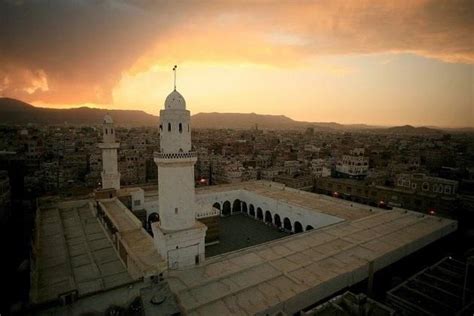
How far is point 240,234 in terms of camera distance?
87.9 ft

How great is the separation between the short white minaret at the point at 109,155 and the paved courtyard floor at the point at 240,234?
1246 cm

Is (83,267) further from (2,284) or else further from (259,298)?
(259,298)

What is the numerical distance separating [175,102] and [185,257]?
346 inches

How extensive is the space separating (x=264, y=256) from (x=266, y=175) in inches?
1472

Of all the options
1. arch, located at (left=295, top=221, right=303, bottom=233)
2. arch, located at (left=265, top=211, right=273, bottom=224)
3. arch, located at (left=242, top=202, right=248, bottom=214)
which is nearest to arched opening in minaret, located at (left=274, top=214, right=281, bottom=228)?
arch, located at (left=265, top=211, right=273, bottom=224)

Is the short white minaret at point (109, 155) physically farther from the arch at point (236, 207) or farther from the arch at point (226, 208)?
the arch at point (236, 207)

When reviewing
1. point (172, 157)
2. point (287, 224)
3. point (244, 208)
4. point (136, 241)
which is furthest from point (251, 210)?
point (172, 157)

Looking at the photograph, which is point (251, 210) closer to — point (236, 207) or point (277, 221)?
point (236, 207)

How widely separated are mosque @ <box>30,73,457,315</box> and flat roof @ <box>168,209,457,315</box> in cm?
5

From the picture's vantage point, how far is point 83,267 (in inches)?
615

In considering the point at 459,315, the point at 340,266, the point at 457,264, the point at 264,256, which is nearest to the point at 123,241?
the point at 264,256

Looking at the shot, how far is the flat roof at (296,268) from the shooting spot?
11703mm

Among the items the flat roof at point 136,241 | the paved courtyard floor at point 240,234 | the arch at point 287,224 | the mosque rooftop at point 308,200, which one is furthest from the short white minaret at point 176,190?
the arch at point 287,224

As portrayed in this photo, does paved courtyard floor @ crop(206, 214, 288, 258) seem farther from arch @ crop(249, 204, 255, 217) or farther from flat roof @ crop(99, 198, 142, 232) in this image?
flat roof @ crop(99, 198, 142, 232)
